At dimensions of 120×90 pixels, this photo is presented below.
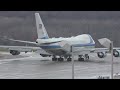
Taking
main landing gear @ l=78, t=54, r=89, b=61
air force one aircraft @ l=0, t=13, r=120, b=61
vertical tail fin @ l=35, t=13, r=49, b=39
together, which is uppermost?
vertical tail fin @ l=35, t=13, r=49, b=39

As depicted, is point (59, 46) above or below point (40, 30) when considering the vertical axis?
below

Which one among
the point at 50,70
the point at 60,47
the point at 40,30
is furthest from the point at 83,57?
the point at 50,70

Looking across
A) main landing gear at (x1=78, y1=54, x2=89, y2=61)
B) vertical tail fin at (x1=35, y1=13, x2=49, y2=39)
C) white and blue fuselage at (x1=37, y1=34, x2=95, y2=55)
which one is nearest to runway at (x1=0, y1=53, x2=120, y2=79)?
white and blue fuselage at (x1=37, y1=34, x2=95, y2=55)

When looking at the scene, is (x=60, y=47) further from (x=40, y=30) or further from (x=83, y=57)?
(x=83, y=57)

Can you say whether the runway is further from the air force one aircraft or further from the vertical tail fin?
the vertical tail fin

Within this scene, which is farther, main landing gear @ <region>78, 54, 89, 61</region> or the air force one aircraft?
main landing gear @ <region>78, 54, 89, 61</region>

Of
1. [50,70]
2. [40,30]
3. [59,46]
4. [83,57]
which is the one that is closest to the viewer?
[50,70]

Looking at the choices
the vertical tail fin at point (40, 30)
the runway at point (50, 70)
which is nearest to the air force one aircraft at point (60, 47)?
the vertical tail fin at point (40, 30)

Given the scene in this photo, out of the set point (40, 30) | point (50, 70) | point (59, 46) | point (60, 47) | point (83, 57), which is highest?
point (40, 30)

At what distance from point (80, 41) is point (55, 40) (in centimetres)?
579

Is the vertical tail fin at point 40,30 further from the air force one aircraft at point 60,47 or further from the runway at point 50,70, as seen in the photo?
the runway at point 50,70
